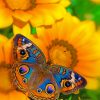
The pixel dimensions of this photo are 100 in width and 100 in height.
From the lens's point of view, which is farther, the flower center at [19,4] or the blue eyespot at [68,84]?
the flower center at [19,4]

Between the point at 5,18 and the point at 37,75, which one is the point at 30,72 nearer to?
the point at 37,75

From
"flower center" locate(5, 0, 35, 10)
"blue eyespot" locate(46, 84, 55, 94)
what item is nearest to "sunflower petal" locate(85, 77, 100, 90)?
"blue eyespot" locate(46, 84, 55, 94)

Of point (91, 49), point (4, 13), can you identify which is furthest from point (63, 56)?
point (4, 13)

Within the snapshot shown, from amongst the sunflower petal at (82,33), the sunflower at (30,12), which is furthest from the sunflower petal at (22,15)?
the sunflower petal at (82,33)

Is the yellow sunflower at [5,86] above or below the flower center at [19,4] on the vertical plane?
below

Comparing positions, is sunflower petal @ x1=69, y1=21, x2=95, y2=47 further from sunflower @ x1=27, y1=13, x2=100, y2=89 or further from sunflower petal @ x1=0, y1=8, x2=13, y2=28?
sunflower petal @ x1=0, y1=8, x2=13, y2=28

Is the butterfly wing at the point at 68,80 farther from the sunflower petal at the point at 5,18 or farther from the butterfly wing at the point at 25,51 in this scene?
the sunflower petal at the point at 5,18

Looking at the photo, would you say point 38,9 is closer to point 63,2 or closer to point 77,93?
point 63,2

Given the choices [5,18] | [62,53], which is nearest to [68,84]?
[62,53]
